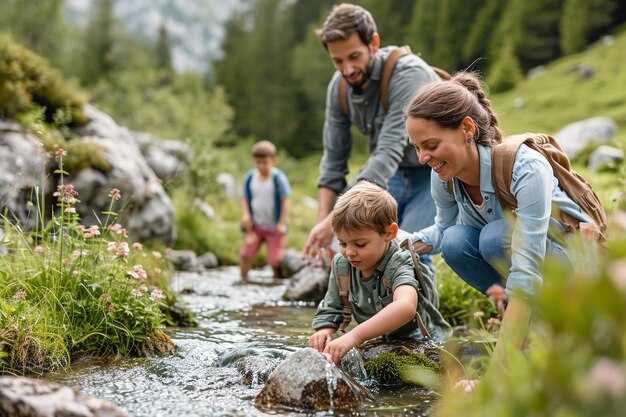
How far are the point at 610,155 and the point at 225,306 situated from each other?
12449mm

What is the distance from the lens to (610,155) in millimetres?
15359

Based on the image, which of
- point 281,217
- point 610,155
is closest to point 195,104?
point 610,155

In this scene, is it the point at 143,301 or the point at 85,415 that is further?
the point at 143,301

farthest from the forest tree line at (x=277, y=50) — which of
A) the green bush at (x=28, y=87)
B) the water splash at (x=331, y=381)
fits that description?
the water splash at (x=331, y=381)

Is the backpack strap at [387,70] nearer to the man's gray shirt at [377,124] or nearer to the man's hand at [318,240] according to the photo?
the man's gray shirt at [377,124]

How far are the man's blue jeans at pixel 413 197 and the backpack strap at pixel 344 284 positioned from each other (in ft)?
4.49

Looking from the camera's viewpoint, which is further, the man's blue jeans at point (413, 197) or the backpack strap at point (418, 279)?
the man's blue jeans at point (413, 197)

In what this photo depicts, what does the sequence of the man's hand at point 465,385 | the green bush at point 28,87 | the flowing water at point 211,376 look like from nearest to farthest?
the man's hand at point 465,385, the flowing water at point 211,376, the green bush at point 28,87

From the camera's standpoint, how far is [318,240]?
429cm

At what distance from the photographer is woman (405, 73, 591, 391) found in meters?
2.94

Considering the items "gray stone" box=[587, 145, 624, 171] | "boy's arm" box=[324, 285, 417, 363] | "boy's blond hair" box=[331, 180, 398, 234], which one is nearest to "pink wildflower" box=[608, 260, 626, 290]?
"boy's arm" box=[324, 285, 417, 363]

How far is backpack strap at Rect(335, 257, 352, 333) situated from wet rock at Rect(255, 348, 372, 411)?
0.76 meters

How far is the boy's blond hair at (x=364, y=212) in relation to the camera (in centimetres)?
350

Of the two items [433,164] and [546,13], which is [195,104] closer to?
[546,13]
